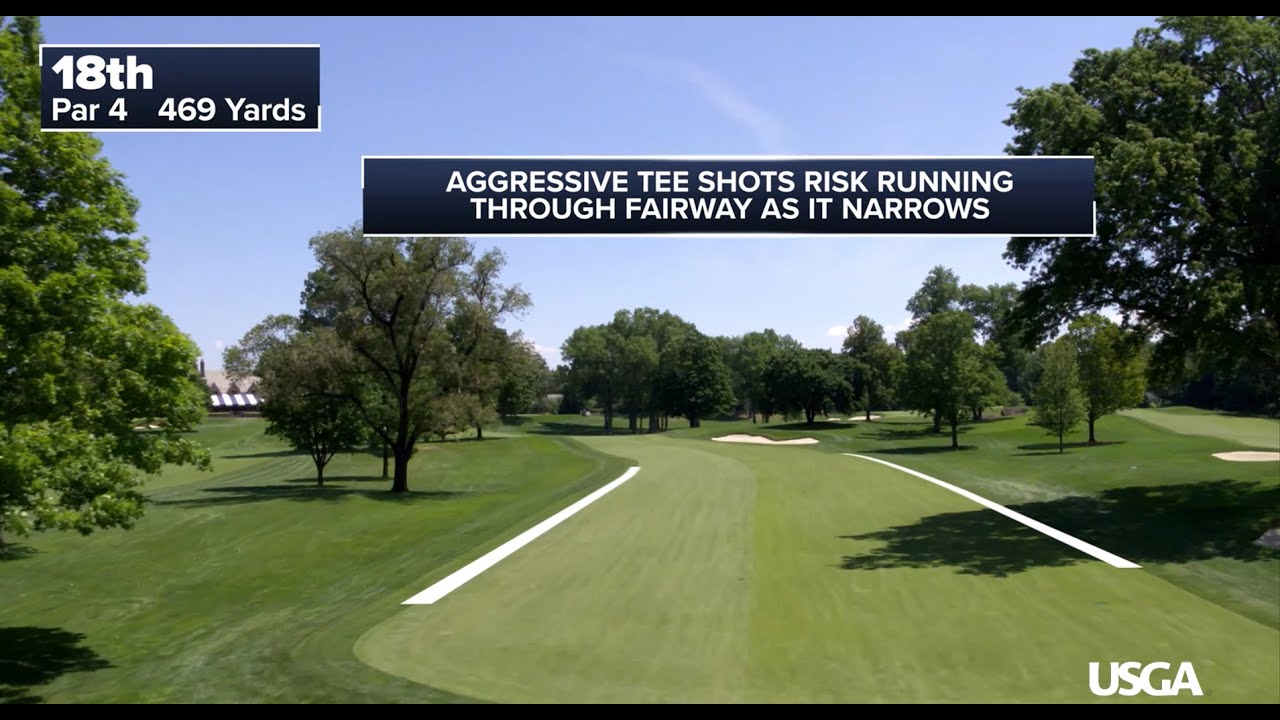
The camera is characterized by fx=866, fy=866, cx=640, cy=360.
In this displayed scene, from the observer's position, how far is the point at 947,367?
196 feet

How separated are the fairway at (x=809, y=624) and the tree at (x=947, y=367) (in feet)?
133

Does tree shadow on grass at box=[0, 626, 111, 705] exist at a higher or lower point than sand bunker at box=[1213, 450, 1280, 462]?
lower

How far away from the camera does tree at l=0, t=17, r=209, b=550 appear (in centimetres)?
1128

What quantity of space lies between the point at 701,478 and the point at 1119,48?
70.6 ft

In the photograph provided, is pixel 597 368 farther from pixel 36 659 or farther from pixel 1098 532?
pixel 36 659

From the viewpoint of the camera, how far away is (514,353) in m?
37.7

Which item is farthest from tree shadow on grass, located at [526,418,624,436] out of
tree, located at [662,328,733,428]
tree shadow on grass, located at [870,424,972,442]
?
tree shadow on grass, located at [870,424,972,442]

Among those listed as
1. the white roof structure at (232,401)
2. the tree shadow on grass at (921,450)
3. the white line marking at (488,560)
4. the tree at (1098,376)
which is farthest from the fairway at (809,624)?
the white roof structure at (232,401)

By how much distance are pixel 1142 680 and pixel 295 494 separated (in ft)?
104

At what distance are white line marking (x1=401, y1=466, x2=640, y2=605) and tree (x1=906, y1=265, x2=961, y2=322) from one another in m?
110

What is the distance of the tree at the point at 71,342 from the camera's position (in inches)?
444

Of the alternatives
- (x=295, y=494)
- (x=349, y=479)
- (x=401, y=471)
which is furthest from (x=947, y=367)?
(x=295, y=494)

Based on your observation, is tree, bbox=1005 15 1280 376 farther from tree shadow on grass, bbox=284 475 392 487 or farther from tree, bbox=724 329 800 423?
tree, bbox=724 329 800 423

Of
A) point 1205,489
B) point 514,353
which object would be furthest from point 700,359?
point 1205,489
